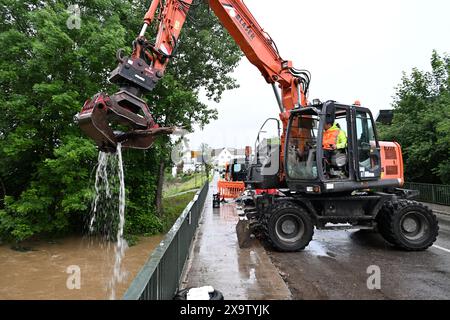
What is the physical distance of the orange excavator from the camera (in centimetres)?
668

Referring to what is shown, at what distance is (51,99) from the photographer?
39.5ft

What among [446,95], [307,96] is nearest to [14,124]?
[307,96]

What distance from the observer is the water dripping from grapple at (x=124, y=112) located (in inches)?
166

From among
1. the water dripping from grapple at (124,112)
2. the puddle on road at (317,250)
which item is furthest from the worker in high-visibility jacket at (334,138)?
the water dripping from grapple at (124,112)

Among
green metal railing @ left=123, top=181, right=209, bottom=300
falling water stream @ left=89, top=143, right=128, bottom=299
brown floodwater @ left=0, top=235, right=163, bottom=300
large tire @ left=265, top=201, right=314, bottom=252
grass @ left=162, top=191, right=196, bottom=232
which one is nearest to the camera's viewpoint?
green metal railing @ left=123, top=181, right=209, bottom=300

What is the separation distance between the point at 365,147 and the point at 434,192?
Result: 1219 cm

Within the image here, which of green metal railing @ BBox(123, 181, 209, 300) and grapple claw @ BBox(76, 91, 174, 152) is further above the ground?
grapple claw @ BBox(76, 91, 174, 152)

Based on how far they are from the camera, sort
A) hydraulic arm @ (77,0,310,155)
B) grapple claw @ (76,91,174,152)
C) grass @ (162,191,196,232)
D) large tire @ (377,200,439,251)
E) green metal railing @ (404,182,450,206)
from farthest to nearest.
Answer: grass @ (162,191,196,232)
green metal railing @ (404,182,450,206)
large tire @ (377,200,439,251)
hydraulic arm @ (77,0,310,155)
grapple claw @ (76,91,174,152)

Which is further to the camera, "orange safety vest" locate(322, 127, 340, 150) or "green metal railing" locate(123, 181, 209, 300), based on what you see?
"orange safety vest" locate(322, 127, 340, 150)

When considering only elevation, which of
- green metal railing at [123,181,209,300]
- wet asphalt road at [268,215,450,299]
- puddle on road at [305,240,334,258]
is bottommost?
wet asphalt road at [268,215,450,299]

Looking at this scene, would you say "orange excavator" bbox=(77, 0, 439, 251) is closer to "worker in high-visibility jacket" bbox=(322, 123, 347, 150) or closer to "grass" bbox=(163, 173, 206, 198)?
"worker in high-visibility jacket" bbox=(322, 123, 347, 150)

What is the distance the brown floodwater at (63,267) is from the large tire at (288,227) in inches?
196

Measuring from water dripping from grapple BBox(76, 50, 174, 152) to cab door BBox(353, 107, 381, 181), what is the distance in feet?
13.0

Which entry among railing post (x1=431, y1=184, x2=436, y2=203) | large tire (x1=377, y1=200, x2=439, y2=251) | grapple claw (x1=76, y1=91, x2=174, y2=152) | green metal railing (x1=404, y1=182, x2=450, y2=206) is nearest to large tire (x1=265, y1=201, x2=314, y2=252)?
large tire (x1=377, y1=200, x2=439, y2=251)
